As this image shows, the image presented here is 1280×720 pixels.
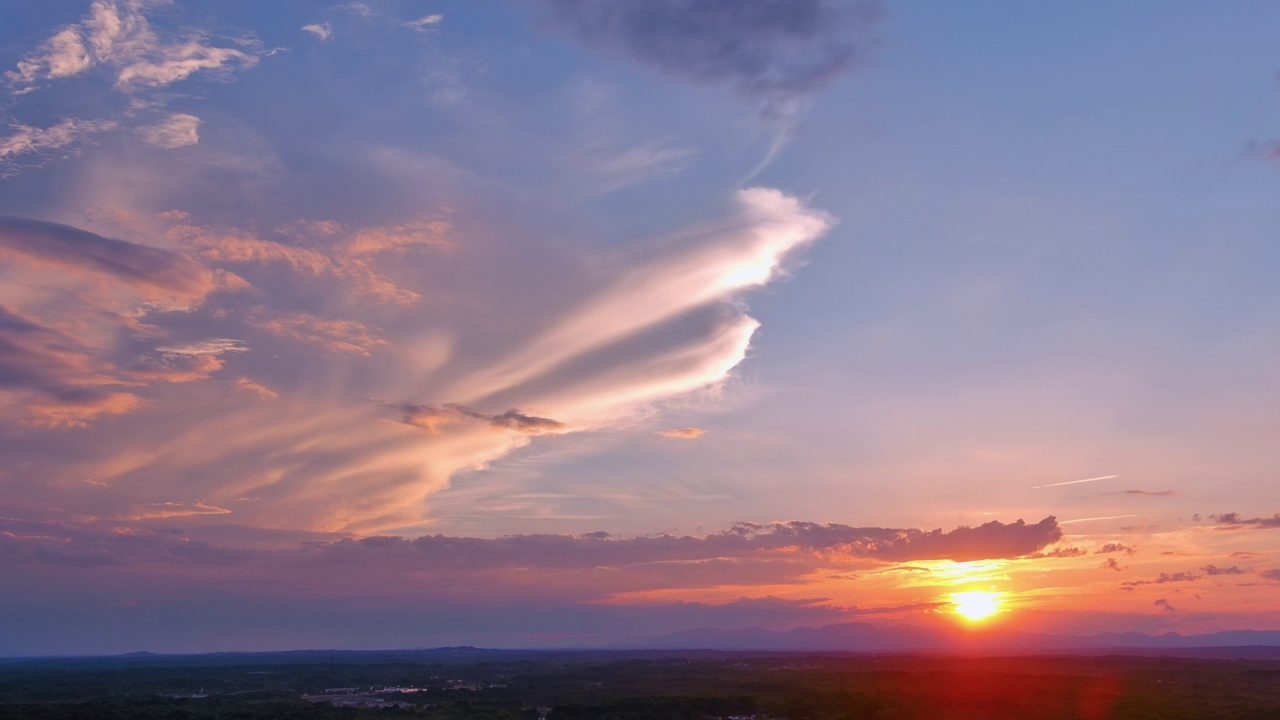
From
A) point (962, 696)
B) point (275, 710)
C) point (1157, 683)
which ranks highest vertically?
point (275, 710)

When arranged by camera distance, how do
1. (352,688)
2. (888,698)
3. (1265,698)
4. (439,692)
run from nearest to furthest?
1. (888,698)
2. (1265,698)
3. (439,692)
4. (352,688)

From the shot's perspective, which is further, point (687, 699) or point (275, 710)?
point (687, 699)

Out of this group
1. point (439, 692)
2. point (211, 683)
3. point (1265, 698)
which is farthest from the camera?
point (211, 683)

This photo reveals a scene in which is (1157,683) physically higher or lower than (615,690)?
lower

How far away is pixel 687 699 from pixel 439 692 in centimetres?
4471

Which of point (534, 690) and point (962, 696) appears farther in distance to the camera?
point (534, 690)

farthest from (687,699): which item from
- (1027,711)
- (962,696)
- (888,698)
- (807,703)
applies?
(1027,711)

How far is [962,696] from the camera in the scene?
300ft

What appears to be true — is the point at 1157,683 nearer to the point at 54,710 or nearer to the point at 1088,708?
the point at 1088,708

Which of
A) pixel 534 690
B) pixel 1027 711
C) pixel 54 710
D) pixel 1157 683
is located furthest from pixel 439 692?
pixel 1157 683

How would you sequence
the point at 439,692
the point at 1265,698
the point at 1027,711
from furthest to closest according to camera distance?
the point at 439,692
the point at 1265,698
the point at 1027,711

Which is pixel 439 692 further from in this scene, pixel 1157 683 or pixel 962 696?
pixel 1157 683

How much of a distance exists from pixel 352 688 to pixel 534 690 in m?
43.0

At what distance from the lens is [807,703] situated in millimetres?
97188
